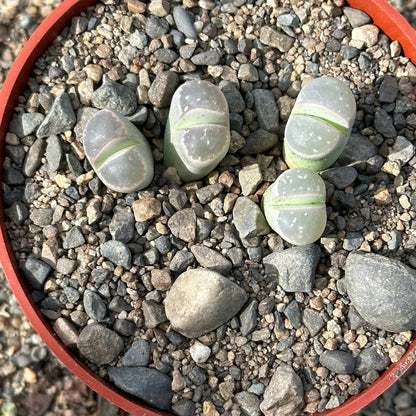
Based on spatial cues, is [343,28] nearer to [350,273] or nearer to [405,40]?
[405,40]

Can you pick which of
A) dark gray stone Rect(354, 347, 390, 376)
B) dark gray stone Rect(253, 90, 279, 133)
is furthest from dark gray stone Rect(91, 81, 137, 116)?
dark gray stone Rect(354, 347, 390, 376)

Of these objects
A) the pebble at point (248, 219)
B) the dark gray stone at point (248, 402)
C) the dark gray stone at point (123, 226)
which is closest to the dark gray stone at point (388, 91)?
the pebble at point (248, 219)

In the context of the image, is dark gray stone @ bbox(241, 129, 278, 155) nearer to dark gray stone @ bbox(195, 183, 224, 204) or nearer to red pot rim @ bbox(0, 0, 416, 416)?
dark gray stone @ bbox(195, 183, 224, 204)

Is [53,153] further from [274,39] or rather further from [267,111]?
[274,39]

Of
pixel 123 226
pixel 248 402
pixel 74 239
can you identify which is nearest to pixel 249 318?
pixel 248 402

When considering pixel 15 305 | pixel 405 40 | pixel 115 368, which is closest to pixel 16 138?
pixel 15 305

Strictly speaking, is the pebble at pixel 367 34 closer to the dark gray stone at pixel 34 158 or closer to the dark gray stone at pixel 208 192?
the dark gray stone at pixel 208 192
